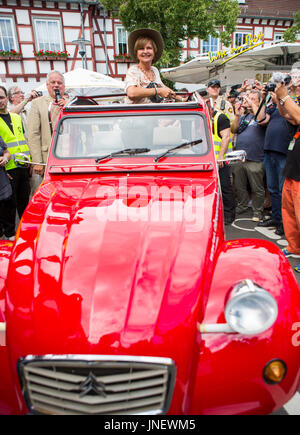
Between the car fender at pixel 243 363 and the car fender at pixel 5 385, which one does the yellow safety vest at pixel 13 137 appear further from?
the car fender at pixel 243 363

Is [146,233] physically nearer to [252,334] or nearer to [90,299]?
[90,299]

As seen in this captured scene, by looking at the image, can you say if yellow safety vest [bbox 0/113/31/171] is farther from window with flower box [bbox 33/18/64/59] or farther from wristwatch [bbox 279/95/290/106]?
window with flower box [bbox 33/18/64/59]

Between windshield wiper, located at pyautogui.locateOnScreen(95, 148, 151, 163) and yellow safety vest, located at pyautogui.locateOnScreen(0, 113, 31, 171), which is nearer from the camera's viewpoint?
windshield wiper, located at pyautogui.locateOnScreen(95, 148, 151, 163)

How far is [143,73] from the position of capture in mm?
3836

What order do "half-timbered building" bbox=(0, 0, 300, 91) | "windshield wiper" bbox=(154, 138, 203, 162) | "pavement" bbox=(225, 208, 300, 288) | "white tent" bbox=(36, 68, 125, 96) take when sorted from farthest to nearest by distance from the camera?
"half-timbered building" bbox=(0, 0, 300, 91) < "white tent" bbox=(36, 68, 125, 96) < "pavement" bbox=(225, 208, 300, 288) < "windshield wiper" bbox=(154, 138, 203, 162)

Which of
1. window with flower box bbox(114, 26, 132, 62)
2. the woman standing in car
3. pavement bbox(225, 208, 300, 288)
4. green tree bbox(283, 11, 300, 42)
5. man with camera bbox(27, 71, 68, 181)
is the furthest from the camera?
window with flower box bbox(114, 26, 132, 62)

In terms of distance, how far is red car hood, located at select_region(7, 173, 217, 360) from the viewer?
4.76ft

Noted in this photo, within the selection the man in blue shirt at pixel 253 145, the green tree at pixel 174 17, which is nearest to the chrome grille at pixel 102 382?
the man in blue shirt at pixel 253 145

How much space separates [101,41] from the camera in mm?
17156

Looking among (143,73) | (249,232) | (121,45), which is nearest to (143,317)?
(143,73)

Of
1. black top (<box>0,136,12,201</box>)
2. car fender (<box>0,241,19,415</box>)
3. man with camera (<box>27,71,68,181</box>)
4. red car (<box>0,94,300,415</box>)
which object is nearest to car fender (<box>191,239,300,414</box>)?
red car (<box>0,94,300,415</box>)

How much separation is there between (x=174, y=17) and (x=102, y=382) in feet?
45.6

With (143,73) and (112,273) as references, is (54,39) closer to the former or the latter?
(143,73)
